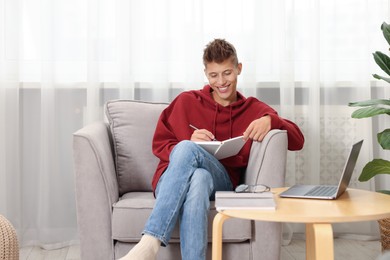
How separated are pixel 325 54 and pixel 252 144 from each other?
42.9 inches

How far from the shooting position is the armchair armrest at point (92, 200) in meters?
2.41

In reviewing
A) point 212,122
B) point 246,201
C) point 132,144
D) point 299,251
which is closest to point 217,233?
point 246,201

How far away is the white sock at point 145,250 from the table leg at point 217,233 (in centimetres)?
22

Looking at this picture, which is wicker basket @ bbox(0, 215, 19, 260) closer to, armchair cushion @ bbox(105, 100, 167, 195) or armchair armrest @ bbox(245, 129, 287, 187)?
armchair armrest @ bbox(245, 129, 287, 187)

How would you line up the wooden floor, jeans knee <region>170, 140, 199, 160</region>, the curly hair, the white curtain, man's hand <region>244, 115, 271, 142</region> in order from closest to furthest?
jeans knee <region>170, 140, 199, 160</region> → man's hand <region>244, 115, 271, 142</region> → the curly hair → the wooden floor → the white curtain

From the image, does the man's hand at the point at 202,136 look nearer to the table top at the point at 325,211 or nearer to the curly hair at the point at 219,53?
the curly hair at the point at 219,53

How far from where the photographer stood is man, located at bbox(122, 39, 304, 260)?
85.7 inches

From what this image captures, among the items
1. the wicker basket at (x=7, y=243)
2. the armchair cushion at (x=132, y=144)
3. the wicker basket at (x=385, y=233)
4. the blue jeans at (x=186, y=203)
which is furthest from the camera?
the wicker basket at (x=385, y=233)

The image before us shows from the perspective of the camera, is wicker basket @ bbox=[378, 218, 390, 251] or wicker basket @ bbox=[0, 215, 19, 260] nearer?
wicker basket @ bbox=[0, 215, 19, 260]

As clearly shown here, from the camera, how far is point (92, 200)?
7.95 ft

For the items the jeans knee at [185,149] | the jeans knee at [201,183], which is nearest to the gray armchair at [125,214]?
the jeans knee at [201,183]

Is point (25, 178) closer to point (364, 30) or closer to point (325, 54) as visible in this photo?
point (325, 54)

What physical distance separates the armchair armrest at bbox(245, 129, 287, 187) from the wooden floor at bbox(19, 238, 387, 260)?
2.81 ft

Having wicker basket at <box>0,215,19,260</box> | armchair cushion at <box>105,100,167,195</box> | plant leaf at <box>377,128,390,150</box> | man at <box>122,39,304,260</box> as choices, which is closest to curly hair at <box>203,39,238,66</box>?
man at <box>122,39,304,260</box>
